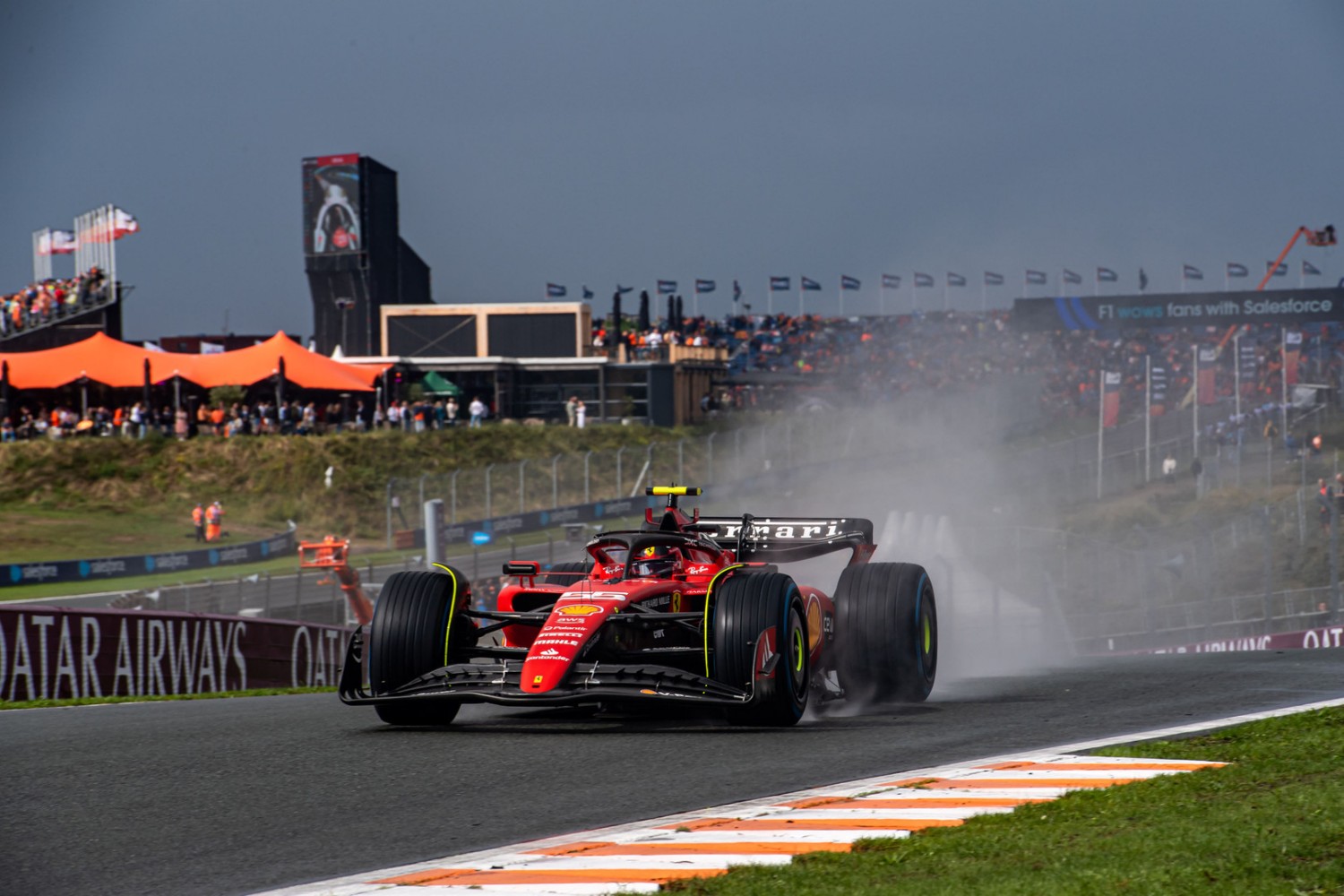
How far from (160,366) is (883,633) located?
1671 inches

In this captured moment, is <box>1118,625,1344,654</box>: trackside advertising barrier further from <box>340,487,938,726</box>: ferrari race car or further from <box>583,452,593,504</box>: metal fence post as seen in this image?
<box>340,487,938,726</box>: ferrari race car

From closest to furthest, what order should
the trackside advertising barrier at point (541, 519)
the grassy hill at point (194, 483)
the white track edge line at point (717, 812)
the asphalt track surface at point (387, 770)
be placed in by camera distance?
1. the white track edge line at point (717, 812)
2. the asphalt track surface at point (387, 770)
3. the trackside advertising barrier at point (541, 519)
4. the grassy hill at point (194, 483)

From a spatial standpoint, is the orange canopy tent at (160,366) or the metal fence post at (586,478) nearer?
the metal fence post at (586,478)

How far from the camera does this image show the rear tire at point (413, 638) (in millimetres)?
10773

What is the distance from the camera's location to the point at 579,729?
10609 mm

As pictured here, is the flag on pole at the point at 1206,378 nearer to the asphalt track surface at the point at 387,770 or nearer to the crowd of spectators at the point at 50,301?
the asphalt track surface at the point at 387,770

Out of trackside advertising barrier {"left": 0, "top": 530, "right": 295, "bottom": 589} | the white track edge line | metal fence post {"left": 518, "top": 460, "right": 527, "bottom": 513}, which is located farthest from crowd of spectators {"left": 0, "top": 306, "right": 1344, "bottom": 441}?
the white track edge line

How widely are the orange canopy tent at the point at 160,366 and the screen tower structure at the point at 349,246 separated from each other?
59.2 ft

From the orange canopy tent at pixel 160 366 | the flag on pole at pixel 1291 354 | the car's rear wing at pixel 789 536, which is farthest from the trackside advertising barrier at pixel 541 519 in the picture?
the car's rear wing at pixel 789 536

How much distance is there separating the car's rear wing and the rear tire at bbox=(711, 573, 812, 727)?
8.68ft

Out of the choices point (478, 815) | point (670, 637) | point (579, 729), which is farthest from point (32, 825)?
point (670, 637)

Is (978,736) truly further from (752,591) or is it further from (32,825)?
(32,825)

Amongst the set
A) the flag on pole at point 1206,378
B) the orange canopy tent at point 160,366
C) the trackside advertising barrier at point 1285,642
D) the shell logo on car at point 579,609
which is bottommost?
the trackside advertising barrier at point 1285,642

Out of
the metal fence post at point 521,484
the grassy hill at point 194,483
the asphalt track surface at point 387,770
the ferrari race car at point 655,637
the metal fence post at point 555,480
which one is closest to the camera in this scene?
the asphalt track surface at point 387,770
